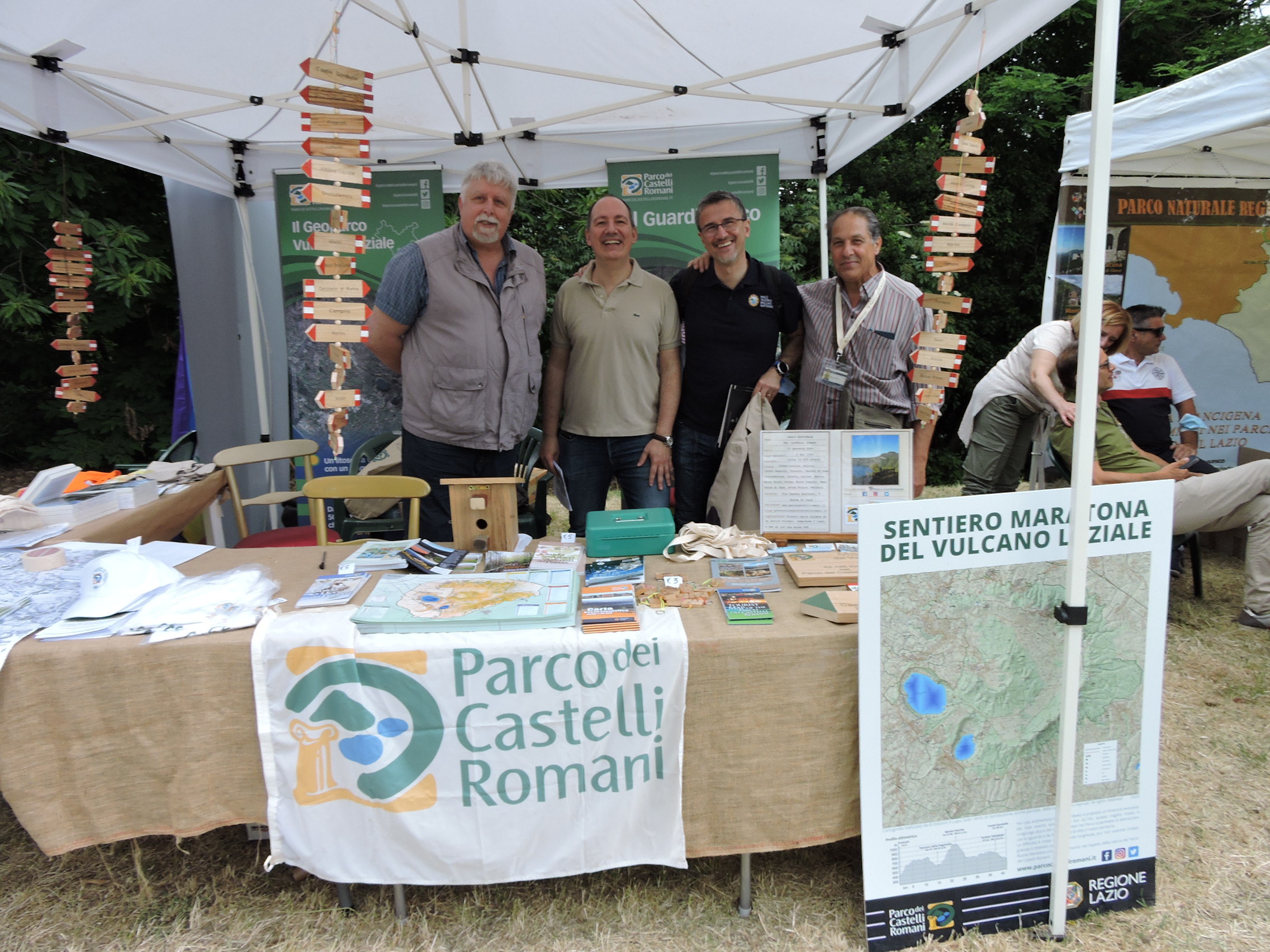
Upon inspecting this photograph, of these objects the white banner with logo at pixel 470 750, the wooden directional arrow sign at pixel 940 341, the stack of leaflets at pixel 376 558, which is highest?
the wooden directional arrow sign at pixel 940 341

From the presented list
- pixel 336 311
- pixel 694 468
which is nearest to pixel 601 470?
pixel 694 468

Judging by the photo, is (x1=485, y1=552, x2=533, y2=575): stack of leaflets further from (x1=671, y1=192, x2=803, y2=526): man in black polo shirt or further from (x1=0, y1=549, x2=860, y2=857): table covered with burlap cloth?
(x1=671, y1=192, x2=803, y2=526): man in black polo shirt

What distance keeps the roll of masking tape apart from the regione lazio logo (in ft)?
2.79

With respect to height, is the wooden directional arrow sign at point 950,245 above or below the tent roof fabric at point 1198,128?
below

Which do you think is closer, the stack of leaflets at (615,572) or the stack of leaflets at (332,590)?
the stack of leaflets at (332,590)

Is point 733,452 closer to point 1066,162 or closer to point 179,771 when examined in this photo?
point 179,771

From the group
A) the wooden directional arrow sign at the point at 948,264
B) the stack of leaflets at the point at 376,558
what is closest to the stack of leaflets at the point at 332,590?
the stack of leaflets at the point at 376,558

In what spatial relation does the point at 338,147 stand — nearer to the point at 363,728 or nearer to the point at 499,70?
the point at 363,728

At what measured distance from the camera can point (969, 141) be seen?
7.02 ft

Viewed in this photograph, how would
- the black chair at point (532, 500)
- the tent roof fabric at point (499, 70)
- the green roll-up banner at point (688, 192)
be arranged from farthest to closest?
the green roll-up banner at point (688, 192) → the black chair at point (532, 500) → the tent roof fabric at point (499, 70)

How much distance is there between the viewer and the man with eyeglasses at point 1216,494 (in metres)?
3.22

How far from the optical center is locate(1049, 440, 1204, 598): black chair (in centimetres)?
345

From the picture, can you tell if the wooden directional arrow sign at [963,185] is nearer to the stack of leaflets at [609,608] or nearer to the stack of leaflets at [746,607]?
the stack of leaflets at [746,607]

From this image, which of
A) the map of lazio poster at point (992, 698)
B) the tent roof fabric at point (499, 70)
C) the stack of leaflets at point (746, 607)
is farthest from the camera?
the tent roof fabric at point (499, 70)
